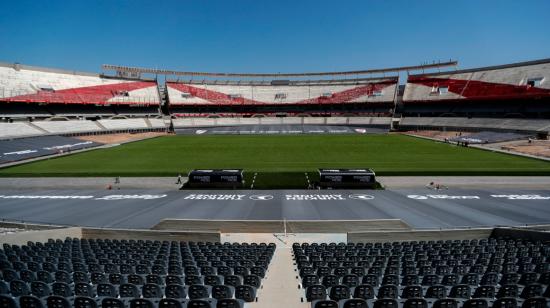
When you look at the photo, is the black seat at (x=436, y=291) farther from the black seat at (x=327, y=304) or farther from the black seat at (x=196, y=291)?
the black seat at (x=196, y=291)

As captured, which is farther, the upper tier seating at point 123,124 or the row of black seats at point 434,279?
the upper tier seating at point 123,124

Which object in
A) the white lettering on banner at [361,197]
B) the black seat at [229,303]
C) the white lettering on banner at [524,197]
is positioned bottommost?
the white lettering on banner at [361,197]

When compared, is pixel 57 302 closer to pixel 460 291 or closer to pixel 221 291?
pixel 221 291

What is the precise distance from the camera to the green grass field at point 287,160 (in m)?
38.4

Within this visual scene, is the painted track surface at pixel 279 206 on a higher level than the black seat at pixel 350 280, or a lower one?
lower

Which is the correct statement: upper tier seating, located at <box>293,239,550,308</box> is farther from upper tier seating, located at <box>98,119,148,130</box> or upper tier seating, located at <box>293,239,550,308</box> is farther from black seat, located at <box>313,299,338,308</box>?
upper tier seating, located at <box>98,119,148,130</box>

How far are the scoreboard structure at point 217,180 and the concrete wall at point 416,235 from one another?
16.1 meters

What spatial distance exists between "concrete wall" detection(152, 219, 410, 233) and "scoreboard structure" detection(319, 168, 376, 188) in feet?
36.7

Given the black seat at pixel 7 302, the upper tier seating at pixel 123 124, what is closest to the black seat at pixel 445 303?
the black seat at pixel 7 302

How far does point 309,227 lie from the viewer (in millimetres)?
19656

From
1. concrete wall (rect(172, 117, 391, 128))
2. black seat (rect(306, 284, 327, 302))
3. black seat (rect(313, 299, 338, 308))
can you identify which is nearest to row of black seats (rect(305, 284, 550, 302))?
black seat (rect(306, 284, 327, 302))

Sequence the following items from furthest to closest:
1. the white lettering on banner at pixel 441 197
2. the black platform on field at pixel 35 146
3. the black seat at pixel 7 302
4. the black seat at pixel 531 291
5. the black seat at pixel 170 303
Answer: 1. the black platform on field at pixel 35 146
2. the white lettering on banner at pixel 441 197
3. the black seat at pixel 531 291
4. the black seat at pixel 170 303
5. the black seat at pixel 7 302

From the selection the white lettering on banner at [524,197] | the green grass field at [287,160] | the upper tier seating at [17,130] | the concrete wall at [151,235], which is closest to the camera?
the concrete wall at [151,235]

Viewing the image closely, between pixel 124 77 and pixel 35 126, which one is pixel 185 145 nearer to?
pixel 35 126
